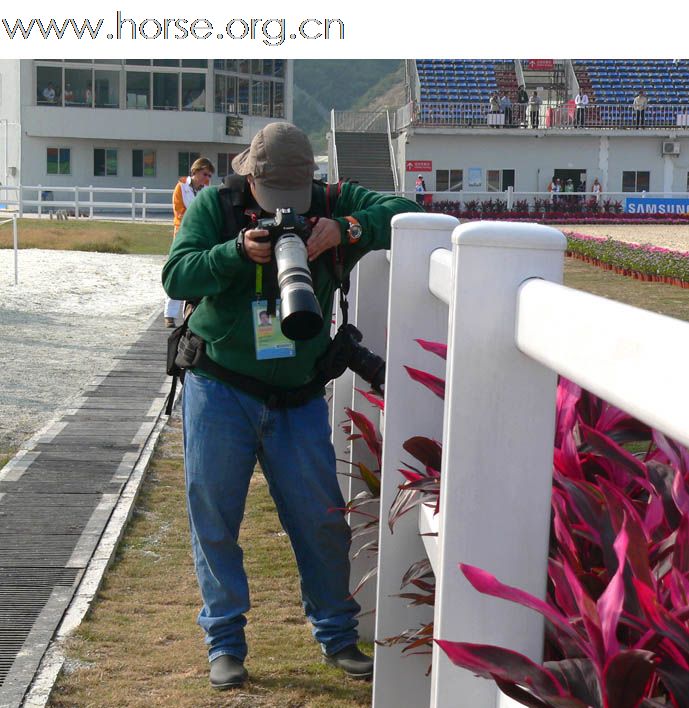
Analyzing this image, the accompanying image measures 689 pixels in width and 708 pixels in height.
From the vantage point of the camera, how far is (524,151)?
5484cm

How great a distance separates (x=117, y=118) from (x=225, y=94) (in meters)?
5.85

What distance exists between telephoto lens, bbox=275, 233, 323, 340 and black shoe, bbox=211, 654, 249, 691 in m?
1.15

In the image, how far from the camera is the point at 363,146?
57.1 meters

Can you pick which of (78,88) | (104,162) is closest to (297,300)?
(104,162)

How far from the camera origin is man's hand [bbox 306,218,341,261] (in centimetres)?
356

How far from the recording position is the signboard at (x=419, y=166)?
54.6 m

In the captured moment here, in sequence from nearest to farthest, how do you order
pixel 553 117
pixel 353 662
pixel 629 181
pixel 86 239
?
1. pixel 353 662
2. pixel 86 239
3. pixel 553 117
4. pixel 629 181

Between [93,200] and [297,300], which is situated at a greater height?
[93,200]

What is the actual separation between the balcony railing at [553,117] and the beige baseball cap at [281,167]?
51.6 meters

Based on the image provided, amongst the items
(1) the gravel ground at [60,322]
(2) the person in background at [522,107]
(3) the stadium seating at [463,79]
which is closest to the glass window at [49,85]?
(3) the stadium seating at [463,79]

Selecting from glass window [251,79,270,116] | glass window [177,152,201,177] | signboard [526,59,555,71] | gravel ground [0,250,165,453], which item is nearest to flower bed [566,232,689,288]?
gravel ground [0,250,165,453]

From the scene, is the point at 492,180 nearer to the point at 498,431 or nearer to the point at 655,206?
the point at 655,206
